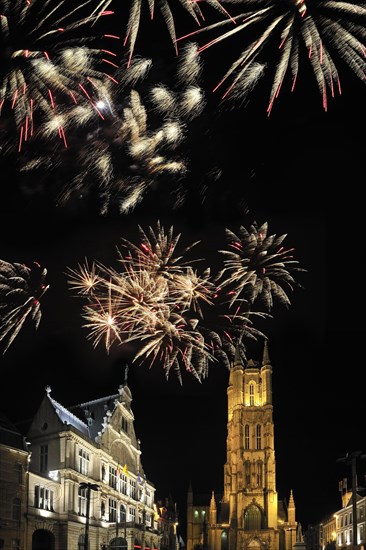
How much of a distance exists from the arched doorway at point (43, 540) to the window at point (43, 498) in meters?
1.70

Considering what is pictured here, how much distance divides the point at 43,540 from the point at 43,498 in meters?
3.07

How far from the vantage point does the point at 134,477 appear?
221 feet

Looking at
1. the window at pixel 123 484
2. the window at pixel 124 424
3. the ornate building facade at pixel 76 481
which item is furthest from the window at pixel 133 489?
the window at pixel 124 424

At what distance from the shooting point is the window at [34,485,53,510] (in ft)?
147

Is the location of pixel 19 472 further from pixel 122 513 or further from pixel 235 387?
pixel 235 387

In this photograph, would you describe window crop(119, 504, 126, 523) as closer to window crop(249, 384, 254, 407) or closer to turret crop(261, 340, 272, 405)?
turret crop(261, 340, 272, 405)

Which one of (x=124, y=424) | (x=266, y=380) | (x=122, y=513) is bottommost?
(x=122, y=513)

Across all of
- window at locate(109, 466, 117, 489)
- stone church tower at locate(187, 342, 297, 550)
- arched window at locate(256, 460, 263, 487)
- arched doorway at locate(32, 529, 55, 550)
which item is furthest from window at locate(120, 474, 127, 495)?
arched window at locate(256, 460, 263, 487)

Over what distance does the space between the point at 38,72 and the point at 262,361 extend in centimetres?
11575

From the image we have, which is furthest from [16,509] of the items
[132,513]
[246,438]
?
[246,438]

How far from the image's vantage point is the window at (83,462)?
5231 centimetres

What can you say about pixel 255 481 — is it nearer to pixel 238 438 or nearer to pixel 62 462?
pixel 238 438

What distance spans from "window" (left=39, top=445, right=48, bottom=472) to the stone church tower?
234 feet

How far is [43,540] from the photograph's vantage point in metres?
46.1
